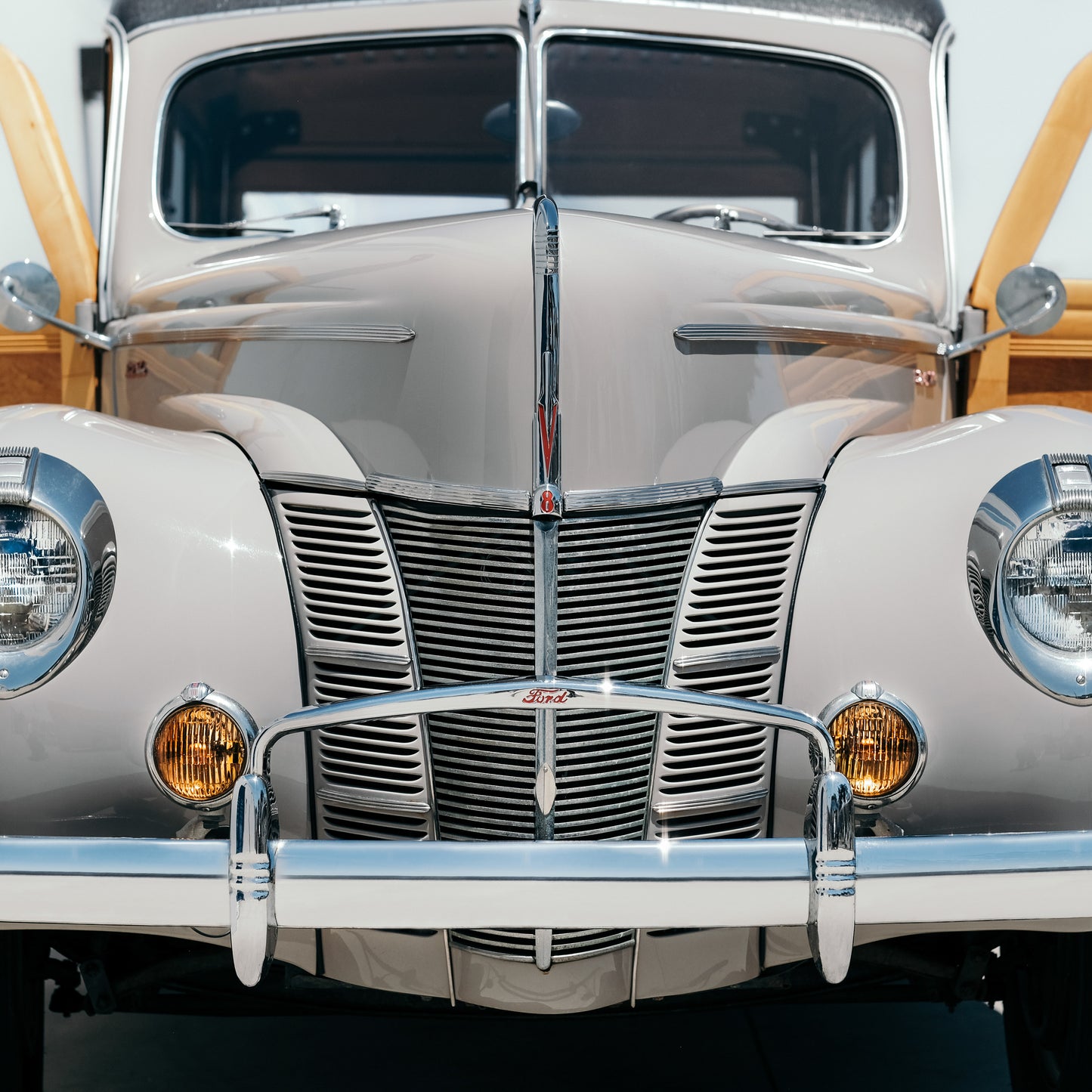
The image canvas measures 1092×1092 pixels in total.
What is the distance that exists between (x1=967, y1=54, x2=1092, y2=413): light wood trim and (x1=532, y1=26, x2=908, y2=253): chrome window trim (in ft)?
0.91

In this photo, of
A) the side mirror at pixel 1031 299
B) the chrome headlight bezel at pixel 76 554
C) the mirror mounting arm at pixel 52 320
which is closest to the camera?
the chrome headlight bezel at pixel 76 554

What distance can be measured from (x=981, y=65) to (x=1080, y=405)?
1.03 m

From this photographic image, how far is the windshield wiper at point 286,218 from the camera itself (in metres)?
2.74

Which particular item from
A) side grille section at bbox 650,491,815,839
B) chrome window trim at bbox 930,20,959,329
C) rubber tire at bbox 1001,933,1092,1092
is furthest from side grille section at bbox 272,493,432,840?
chrome window trim at bbox 930,20,959,329

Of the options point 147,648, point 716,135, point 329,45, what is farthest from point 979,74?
point 147,648

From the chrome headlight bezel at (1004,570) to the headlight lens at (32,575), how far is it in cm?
120

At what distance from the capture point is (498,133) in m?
2.71

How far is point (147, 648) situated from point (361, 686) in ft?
0.95

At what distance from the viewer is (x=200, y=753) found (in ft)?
5.90

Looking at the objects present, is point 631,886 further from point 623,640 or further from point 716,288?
point 716,288

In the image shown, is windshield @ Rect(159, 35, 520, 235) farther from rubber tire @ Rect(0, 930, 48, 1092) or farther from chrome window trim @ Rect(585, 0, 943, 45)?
rubber tire @ Rect(0, 930, 48, 1092)

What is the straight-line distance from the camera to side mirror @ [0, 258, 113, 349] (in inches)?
102

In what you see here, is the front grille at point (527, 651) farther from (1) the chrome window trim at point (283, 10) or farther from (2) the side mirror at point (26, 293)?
(1) the chrome window trim at point (283, 10)

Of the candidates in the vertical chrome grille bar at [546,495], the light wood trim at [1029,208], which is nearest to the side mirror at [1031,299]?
the light wood trim at [1029,208]
